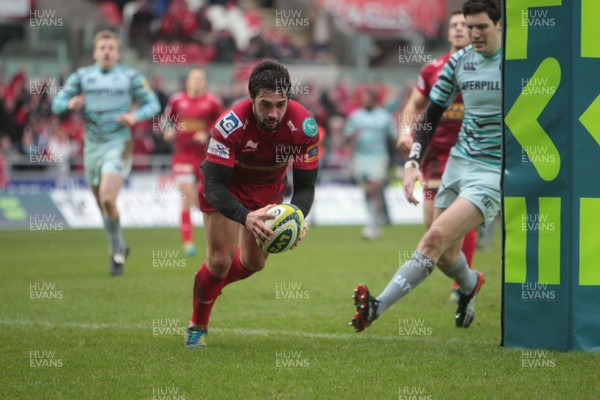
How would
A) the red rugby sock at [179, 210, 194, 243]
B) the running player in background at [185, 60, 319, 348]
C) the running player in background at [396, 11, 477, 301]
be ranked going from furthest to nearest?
the red rugby sock at [179, 210, 194, 243], the running player in background at [396, 11, 477, 301], the running player in background at [185, 60, 319, 348]

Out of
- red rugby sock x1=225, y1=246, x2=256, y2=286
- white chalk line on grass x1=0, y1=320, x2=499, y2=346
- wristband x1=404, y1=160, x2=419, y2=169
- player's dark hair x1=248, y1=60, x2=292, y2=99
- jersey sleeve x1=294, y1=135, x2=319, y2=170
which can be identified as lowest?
white chalk line on grass x1=0, y1=320, x2=499, y2=346

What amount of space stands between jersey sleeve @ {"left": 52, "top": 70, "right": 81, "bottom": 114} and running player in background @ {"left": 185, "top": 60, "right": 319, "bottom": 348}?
19.1 feet

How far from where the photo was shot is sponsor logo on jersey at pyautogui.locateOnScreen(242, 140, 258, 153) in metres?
7.01

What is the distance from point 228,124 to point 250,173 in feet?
2.27

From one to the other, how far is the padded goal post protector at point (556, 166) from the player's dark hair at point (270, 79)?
1.64 m

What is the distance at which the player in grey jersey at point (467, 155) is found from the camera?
24.3 ft

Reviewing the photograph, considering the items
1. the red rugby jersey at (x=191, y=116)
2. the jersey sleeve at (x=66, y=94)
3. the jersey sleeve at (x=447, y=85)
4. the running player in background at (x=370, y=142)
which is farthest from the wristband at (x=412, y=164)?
the running player in background at (x=370, y=142)

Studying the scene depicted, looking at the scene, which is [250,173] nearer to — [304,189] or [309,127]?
[304,189]

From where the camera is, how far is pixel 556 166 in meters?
6.88

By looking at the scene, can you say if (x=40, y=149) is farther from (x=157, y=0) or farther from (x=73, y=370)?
(x=73, y=370)

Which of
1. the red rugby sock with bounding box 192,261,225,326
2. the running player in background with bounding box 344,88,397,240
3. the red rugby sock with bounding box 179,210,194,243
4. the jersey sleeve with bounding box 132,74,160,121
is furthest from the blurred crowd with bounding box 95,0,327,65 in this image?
the red rugby sock with bounding box 192,261,225,326

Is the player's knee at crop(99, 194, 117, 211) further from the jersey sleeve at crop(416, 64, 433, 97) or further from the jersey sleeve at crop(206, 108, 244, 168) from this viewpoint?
the jersey sleeve at crop(206, 108, 244, 168)

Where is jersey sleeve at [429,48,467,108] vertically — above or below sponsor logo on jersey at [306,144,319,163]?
above

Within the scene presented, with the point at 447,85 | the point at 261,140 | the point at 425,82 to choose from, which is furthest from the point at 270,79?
the point at 425,82
